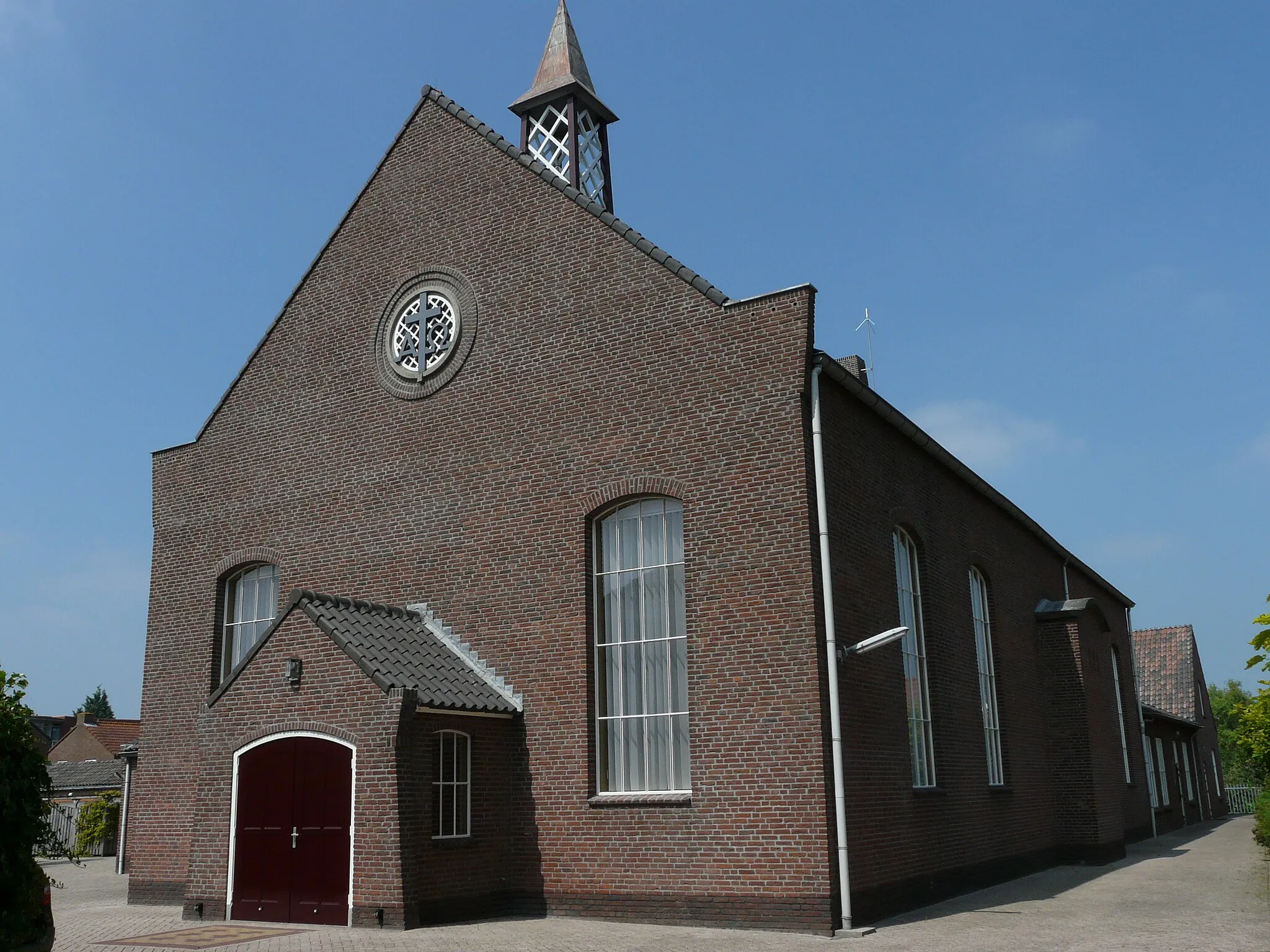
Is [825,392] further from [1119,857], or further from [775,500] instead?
[1119,857]

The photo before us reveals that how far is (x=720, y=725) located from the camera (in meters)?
13.3

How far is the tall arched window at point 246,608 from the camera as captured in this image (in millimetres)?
18281

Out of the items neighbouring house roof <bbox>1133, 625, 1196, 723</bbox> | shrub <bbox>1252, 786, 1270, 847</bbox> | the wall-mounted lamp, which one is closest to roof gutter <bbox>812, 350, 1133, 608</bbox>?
the wall-mounted lamp

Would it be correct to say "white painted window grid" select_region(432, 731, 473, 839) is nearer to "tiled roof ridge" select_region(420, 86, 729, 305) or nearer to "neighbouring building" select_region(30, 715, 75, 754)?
"tiled roof ridge" select_region(420, 86, 729, 305)

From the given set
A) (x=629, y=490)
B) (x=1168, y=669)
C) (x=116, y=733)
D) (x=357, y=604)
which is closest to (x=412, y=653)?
(x=357, y=604)

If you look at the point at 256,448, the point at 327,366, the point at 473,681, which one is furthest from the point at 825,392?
the point at 256,448

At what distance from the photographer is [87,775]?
41812 millimetres

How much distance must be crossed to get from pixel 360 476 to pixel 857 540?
777 cm

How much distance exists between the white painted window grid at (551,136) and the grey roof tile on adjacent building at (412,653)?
9.34 metres

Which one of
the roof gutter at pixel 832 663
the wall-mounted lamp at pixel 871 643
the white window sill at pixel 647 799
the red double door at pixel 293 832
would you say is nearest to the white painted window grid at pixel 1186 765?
the wall-mounted lamp at pixel 871 643

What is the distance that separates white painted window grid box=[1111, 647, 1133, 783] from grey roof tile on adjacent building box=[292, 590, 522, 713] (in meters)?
17.5

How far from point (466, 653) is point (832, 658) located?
5.26 metres

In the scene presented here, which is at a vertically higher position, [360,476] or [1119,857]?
[360,476]

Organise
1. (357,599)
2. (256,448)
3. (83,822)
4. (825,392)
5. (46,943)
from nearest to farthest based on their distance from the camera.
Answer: (46,943), (825,392), (357,599), (256,448), (83,822)
